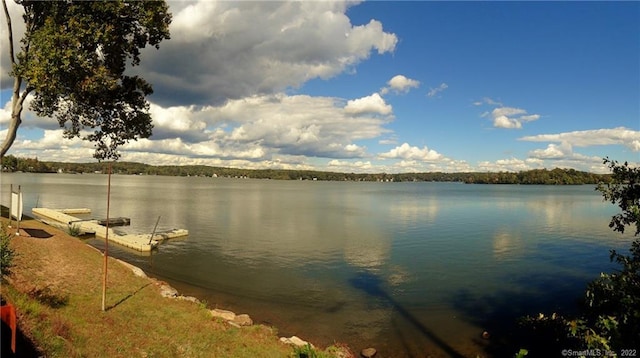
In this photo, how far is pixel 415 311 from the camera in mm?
27734

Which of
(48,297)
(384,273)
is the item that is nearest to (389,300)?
(384,273)

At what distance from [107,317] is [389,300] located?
20.1 metres

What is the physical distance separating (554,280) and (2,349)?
41650mm

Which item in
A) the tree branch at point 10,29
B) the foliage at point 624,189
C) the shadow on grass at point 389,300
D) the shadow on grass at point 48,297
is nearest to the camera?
the foliage at point 624,189

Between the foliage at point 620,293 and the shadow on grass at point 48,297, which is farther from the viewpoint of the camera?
the shadow on grass at point 48,297

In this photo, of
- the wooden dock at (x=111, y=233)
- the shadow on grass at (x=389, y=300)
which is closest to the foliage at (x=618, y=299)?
the shadow on grass at (x=389, y=300)

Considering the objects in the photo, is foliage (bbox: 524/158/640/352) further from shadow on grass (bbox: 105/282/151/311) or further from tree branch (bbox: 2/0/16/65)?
tree branch (bbox: 2/0/16/65)

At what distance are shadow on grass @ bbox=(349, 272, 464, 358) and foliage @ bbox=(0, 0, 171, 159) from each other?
25251 millimetres

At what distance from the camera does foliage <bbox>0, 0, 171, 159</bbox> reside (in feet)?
76.5

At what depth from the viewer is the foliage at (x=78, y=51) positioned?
76.5 feet

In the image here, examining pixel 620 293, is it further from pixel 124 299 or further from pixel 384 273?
pixel 384 273

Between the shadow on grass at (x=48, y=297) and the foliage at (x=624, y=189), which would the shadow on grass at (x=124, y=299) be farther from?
the foliage at (x=624, y=189)

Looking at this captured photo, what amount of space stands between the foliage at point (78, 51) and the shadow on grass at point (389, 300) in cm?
2525

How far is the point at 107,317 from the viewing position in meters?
17.0
